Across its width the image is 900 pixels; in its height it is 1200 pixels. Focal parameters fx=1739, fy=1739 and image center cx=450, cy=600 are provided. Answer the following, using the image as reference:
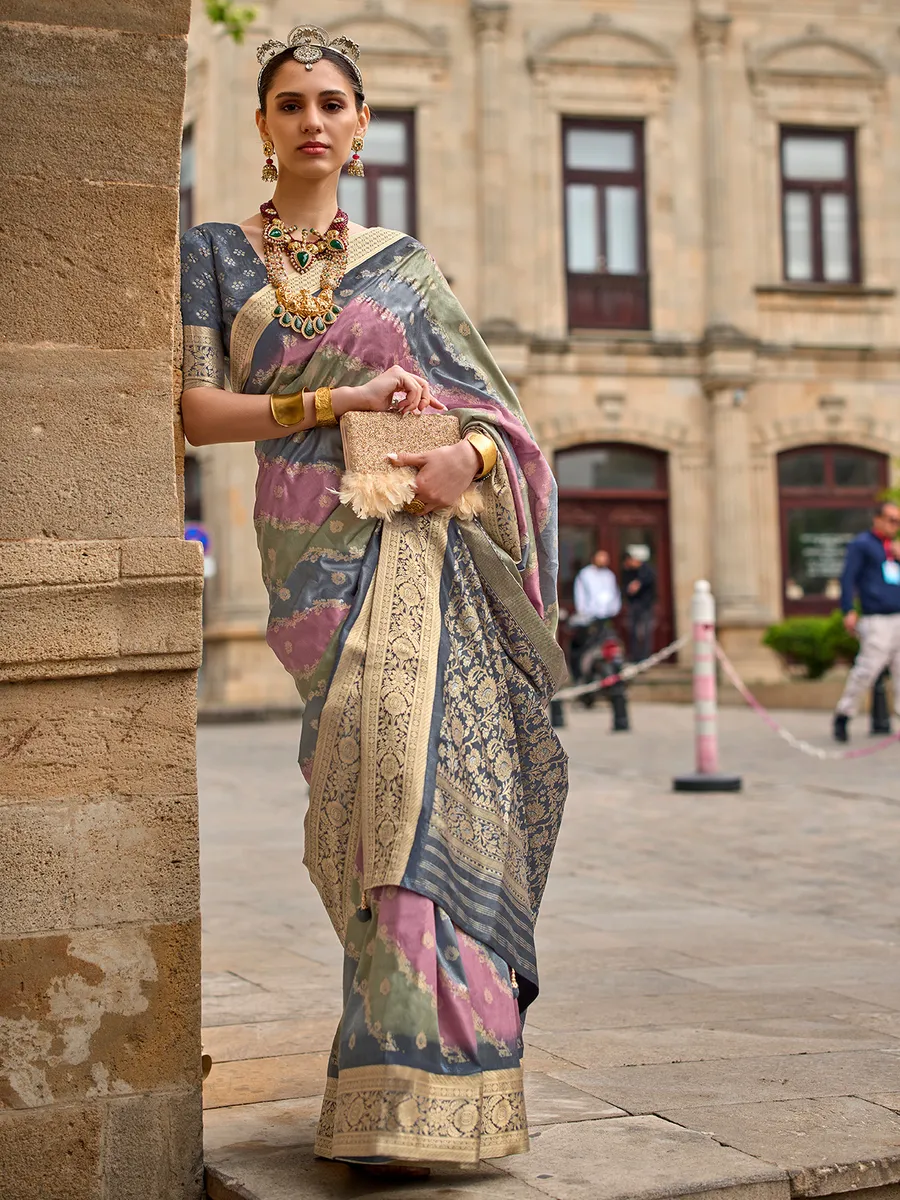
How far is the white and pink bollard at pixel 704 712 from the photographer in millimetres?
10852

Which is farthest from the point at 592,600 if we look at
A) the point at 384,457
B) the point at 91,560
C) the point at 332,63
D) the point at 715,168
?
the point at 91,560

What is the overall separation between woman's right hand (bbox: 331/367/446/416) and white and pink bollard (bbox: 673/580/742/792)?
25.4 feet

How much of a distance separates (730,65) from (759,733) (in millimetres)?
13063

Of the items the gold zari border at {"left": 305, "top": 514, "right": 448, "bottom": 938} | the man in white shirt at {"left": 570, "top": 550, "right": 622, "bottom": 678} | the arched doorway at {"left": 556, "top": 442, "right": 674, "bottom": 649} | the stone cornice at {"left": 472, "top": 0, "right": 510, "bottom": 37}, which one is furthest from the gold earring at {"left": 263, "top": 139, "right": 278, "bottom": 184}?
the stone cornice at {"left": 472, "top": 0, "right": 510, "bottom": 37}

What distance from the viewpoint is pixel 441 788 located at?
10.2 ft

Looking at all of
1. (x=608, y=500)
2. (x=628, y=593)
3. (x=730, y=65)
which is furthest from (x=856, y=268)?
(x=628, y=593)

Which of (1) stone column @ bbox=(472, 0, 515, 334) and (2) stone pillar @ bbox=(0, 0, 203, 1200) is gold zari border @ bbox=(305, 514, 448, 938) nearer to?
(2) stone pillar @ bbox=(0, 0, 203, 1200)

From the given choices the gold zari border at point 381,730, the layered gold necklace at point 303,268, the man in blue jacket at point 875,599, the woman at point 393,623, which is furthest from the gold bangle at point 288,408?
the man in blue jacket at point 875,599

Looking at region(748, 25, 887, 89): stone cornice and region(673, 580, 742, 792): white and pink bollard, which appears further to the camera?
region(748, 25, 887, 89): stone cornice

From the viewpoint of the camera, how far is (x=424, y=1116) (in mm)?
2902

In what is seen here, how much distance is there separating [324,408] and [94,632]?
622 millimetres

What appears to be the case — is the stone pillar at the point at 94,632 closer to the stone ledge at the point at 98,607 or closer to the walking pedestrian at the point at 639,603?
the stone ledge at the point at 98,607

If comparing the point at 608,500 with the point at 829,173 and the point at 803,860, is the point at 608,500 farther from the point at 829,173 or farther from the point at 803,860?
the point at 803,860

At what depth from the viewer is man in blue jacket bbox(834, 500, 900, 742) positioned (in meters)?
14.4
